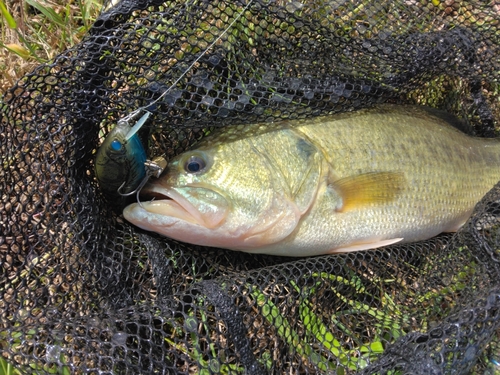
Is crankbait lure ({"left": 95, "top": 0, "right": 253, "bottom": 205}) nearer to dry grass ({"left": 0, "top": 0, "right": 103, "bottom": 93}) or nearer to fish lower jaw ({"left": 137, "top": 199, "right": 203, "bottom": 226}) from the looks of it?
fish lower jaw ({"left": 137, "top": 199, "right": 203, "bottom": 226})

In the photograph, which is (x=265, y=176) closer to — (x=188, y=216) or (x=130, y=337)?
(x=188, y=216)

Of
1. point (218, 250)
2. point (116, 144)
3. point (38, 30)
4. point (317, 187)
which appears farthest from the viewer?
point (38, 30)

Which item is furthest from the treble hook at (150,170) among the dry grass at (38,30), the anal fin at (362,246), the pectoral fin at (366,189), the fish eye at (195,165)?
the dry grass at (38,30)

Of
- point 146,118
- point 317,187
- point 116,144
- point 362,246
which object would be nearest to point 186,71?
point 146,118

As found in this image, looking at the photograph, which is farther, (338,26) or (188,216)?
(338,26)

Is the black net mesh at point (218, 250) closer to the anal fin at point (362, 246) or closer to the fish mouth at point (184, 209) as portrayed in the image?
the anal fin at point (362, 246)

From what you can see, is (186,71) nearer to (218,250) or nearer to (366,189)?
(218,250)

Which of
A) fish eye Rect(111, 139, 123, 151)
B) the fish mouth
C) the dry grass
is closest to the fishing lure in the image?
fish eye Rect(111, 139, 123, 151)

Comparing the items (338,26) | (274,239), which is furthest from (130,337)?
(338,26)
